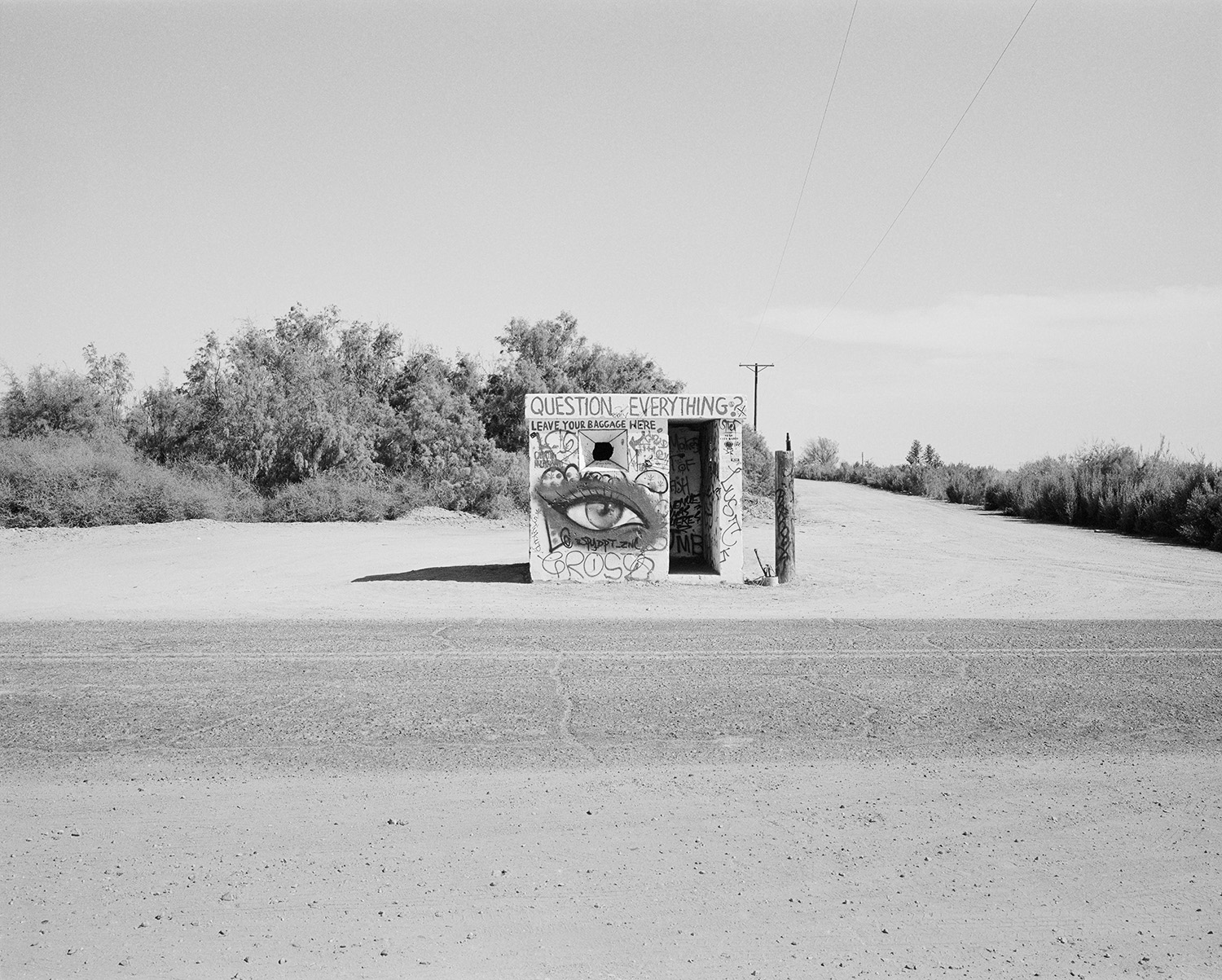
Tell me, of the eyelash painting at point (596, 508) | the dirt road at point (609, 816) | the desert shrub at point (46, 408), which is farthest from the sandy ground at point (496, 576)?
the desert shrub at point (46, 408)

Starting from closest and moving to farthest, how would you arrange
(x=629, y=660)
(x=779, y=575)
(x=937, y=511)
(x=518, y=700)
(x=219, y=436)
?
(x=518, y=700), (x=629, y=660), (x=779, y=575), (x=219, y=436), (x=937, y=511)

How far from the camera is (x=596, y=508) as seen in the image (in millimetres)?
16406

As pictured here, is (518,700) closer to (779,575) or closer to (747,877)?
(747,877)

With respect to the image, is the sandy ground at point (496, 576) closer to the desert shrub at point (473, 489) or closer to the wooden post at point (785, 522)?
the wooden post at point (785, 522)

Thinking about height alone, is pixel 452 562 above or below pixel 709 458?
below

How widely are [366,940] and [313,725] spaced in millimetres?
3200

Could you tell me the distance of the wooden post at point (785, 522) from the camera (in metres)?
17.2

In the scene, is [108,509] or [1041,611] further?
[108,509]

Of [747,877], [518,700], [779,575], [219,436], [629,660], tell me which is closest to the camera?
[747,877]

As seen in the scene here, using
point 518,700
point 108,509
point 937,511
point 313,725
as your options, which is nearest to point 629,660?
point 518,700

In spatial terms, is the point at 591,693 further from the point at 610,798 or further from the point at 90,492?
the point at 90,492

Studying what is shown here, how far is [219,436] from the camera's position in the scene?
107ft

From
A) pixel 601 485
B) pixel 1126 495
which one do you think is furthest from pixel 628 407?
pixel 1126 495

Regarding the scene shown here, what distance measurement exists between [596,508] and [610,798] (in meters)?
10.6
